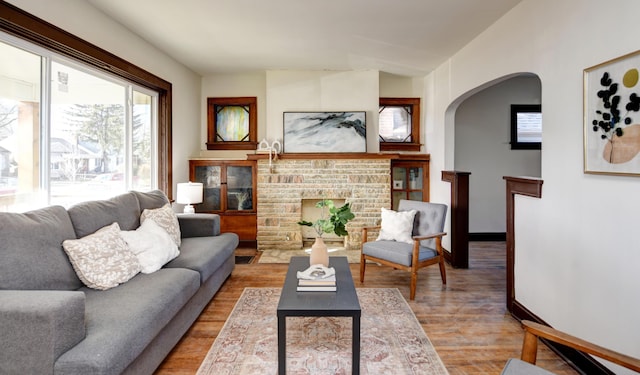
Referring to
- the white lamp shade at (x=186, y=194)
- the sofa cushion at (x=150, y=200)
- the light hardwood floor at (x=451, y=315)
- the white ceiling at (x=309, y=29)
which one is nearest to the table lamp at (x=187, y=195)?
the white lamp shade at (x=186, y=194)

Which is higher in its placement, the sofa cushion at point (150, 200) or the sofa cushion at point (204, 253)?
the sofa cushion at point (150, 200)

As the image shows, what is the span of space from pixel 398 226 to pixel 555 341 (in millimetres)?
2388

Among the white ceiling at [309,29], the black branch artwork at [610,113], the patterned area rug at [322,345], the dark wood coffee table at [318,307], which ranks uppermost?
the white ceiling at [309,29]

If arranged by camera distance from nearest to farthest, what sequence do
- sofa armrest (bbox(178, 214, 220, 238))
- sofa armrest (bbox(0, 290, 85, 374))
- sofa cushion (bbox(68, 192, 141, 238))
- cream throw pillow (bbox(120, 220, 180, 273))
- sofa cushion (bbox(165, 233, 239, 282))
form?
1. sofa armrest (bbox(0, 290, 85, 374))
2. sofa cushion (bbox(68, 192, 141, 238))
3. cream throw pillow (bbox(120, 220, 180, 273))
4. sofa cushion (bbox(165, 233, 239, 282))
5. sofa armrest (bbox(178, 214, 220, 238))

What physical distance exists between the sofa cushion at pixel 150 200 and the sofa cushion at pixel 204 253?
448mm

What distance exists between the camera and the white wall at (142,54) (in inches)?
107

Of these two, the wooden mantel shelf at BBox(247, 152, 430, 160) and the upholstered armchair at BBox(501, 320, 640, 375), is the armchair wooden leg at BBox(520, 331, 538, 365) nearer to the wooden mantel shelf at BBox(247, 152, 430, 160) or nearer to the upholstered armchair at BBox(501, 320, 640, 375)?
the upholstered armchair at BBox(501, 320, 640, 375)

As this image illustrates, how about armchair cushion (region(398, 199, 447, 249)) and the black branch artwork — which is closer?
the black branch artwork

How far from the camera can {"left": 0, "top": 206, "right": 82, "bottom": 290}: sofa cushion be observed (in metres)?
1.86

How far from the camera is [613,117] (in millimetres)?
1939

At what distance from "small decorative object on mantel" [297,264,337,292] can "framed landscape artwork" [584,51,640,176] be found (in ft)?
5.69

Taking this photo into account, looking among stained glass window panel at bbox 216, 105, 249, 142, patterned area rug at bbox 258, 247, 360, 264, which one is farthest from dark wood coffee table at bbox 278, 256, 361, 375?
stained glass window panel at bbox 216, 105, 249, 142

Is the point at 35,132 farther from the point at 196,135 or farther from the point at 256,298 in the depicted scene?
the point at 196,135

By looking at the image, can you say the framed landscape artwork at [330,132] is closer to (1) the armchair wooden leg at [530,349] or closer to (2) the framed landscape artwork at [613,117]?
(2) the framed landscape artwork at [613,117]
